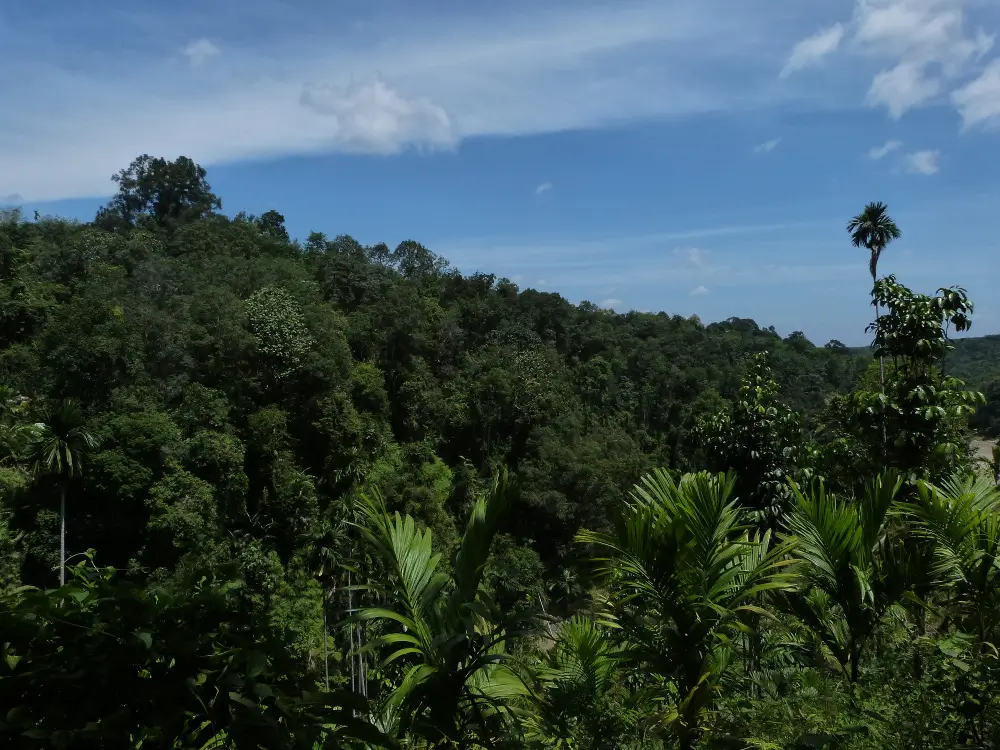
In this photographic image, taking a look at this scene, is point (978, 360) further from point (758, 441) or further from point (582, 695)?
point (582, 695)

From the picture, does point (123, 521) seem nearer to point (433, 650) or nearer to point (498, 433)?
point (498, 433)

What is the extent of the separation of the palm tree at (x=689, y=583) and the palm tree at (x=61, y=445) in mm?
15055

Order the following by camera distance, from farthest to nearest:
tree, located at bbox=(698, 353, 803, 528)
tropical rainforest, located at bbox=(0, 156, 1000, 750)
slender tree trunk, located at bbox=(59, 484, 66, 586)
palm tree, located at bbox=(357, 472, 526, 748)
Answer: slender tree trunk, located at bbox=(59, 484, 66, 586) → tree, located at bbox=(698, 353, 803, 528) → palm tree, located at bbox=(357, 472, 526, 748) → tropical rainforest, located at bbox=(0, 156, 1000, 750)

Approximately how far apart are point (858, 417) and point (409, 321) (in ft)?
75.1

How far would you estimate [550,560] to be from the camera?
89.5 feet

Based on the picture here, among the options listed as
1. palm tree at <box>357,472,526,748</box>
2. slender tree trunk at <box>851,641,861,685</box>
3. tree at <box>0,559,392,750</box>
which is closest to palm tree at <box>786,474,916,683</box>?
slender tree trunk at <box>851,641,861,685</box>

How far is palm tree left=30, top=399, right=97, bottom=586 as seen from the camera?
15.5 metres

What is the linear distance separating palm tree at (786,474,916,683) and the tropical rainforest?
0.01 m

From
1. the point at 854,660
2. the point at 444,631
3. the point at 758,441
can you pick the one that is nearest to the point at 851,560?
the point at 854,660

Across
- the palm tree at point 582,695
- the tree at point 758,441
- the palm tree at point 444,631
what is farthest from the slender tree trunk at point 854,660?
the tree at point 758,441

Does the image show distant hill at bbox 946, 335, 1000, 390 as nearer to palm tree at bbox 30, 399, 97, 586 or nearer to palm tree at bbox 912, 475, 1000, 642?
palm tree at bbox 30, 399, 97, 586

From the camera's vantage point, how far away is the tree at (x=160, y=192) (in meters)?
35.9

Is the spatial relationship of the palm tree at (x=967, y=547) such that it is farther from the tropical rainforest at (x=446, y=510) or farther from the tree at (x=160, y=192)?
the tree at (x=160, y=192)

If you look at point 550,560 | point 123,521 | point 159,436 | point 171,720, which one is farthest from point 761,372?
point 550,560
